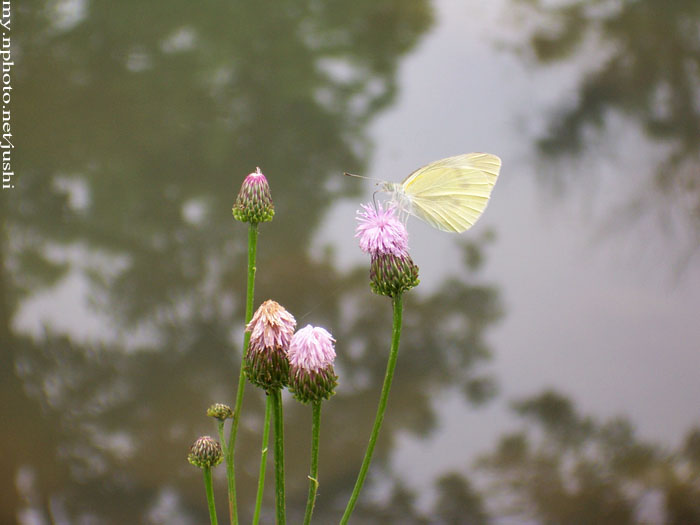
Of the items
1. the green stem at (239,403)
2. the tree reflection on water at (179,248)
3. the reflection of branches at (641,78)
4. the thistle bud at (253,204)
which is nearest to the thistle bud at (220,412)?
the green stem at (239,403)

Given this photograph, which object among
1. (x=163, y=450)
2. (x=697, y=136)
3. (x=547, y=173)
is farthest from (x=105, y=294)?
(x=697, y=136)

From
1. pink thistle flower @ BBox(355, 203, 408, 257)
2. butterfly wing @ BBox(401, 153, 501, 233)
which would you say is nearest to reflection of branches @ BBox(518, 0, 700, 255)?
butterfly wing @ BBox(401, 153, 501, 233)

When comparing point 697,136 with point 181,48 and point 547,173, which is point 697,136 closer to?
point 547,173

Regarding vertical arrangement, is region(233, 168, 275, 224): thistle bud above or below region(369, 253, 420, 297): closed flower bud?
above

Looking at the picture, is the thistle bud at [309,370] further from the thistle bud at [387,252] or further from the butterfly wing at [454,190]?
the butterfly wing at [454,190]

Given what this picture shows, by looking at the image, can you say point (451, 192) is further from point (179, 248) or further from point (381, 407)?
point (179, 248)

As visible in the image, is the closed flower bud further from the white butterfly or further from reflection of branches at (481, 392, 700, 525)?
reflection of branches at (481, 392, 700, 525)

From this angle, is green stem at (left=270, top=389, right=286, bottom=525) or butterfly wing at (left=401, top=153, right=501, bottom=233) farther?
butterfly wing at (left=401, top=153, right=501, bottom=233)
